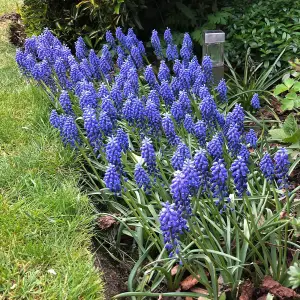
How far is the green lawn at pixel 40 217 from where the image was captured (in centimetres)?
286

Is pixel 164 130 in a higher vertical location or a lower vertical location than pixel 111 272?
higher

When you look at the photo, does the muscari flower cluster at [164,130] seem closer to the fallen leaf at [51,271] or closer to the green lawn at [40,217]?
the green lawn at [40,217]

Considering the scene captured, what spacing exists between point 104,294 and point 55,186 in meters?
1.20

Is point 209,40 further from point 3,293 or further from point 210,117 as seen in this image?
point 3,293

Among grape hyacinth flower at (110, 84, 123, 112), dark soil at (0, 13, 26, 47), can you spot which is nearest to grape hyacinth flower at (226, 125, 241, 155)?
grape hyacinth flower at (110, 84, 123, 112)

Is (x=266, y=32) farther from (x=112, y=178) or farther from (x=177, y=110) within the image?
(x=112, y=178)

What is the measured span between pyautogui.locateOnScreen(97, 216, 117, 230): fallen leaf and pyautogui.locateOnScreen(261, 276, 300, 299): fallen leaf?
52.4 inches

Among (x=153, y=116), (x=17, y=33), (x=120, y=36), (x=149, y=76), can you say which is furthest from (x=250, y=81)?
(x=17, y=33)

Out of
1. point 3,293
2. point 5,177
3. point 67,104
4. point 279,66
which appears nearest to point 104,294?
point 3,293

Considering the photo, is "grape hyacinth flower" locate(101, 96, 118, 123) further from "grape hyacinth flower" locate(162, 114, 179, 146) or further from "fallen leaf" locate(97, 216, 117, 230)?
"fallen leaf" locate(97, 216, 117, 230)

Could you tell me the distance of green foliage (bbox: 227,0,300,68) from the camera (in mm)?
5934

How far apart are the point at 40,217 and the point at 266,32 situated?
413cm

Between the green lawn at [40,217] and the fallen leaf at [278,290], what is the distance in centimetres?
101

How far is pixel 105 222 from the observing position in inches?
144
